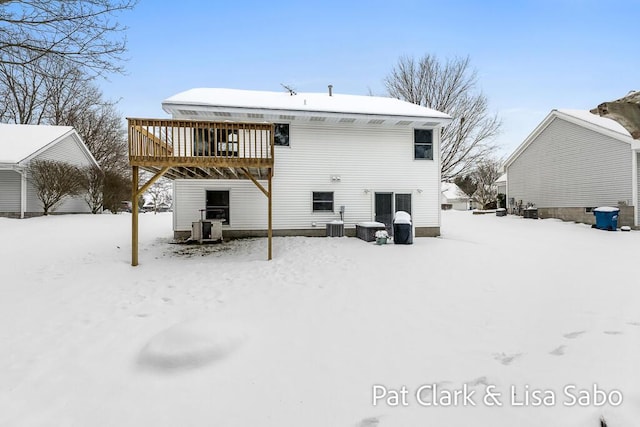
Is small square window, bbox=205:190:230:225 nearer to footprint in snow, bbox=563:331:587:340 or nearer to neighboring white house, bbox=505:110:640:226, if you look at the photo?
footprint in snow, bbox=563:331:587:340

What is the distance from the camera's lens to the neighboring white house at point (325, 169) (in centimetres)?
1087

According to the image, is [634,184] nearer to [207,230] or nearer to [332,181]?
[332,181]

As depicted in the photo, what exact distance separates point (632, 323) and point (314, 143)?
954cm

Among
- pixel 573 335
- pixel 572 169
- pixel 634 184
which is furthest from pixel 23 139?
pixel 634 184

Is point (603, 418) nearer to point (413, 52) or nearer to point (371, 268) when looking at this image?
point (371, 268)

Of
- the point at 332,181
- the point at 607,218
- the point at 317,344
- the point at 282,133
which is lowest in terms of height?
the point at 317,344

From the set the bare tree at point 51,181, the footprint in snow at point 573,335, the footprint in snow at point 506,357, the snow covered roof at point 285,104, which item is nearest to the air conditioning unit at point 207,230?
the snow covered roof at point 285,104

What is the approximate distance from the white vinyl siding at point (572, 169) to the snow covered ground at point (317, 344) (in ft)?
29.7

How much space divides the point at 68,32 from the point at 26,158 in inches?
494

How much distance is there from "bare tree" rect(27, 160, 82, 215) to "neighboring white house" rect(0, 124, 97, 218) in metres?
0.34

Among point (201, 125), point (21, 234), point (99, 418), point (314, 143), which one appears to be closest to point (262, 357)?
point (99, 418)

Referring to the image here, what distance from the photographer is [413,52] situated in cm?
2248

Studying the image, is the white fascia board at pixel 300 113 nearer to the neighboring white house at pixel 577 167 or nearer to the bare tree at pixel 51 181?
the neighboring white house at pixel 577 167

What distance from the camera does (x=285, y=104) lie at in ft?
36.5
